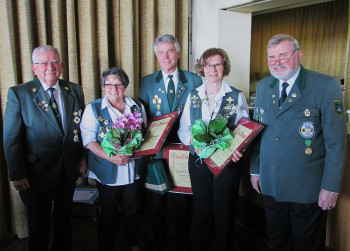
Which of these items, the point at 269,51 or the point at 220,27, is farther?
the point at 220,27

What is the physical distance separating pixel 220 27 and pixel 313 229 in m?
2.07

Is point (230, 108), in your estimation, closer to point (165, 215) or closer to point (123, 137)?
point (123, 137)

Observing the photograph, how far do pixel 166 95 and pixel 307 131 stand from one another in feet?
3.47


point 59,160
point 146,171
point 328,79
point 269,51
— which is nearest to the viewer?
point 328,79

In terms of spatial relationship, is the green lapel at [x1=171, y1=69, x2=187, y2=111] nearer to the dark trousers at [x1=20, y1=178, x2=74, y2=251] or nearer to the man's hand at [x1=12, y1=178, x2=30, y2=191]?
the dark trousers at [x1=20, y1=178, x2=74, y2=251]

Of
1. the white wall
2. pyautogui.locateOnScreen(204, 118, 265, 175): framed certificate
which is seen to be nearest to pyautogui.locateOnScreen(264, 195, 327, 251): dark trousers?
pyautogui.locateOnScreen(204, 118, 265, 175): framed certificate

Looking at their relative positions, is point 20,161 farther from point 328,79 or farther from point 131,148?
point 328,79

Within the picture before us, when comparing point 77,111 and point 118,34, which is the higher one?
point 118,34

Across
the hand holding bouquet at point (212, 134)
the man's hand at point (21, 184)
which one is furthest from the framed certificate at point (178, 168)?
the man's hand at point (21, 184)

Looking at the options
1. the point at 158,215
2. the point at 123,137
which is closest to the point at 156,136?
the point at 123,137

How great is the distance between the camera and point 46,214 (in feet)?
6.49

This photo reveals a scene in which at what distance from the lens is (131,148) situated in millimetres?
1833

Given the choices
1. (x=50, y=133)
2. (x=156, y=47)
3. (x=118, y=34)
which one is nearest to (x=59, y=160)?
(x=50, y=133)

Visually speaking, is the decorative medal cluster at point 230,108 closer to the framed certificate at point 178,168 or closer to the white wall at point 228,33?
the framed certificate at point 178,168
